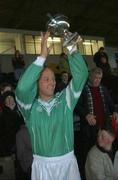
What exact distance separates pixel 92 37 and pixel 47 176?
51.2 feet

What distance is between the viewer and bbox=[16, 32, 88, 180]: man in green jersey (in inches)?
115

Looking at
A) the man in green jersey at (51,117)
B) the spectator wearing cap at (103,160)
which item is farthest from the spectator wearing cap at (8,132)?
the man in green jersey at (51,117)

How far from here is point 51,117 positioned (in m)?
2.95

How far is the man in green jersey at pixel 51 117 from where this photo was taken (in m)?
2.91

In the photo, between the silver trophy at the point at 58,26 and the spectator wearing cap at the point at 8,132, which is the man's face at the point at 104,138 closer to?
the silver trophy at the point at 58,26

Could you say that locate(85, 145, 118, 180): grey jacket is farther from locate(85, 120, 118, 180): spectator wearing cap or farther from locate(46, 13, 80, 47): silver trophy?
locate(46, 13, 80, 47): silver trophy

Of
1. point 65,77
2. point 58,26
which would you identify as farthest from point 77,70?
point 65,77

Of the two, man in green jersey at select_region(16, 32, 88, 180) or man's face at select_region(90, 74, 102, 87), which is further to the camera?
man's face at select_region(90, 74, 102, 87)

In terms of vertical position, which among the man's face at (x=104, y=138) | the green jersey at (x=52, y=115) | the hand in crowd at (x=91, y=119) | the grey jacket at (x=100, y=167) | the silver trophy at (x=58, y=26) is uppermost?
the silver trophy at (x=58, y=26)

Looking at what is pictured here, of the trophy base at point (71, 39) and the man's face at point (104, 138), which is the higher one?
the trophy base at point (71, 39)

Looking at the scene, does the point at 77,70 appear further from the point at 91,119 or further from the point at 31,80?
the point at 91,119

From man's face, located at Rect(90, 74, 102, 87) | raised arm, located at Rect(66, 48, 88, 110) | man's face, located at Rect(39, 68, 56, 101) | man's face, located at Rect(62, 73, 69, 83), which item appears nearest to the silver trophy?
raised arm, located at Rect(66, 48, 88, 110)

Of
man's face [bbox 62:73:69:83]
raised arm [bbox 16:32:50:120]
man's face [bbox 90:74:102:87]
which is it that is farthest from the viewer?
man's face [bbox 62:73:69:83]

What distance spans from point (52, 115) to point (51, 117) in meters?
0.02
